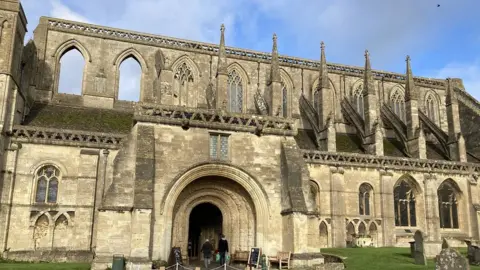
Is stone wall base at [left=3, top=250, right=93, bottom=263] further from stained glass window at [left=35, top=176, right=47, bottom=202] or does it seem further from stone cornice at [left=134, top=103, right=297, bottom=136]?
stone cornice at [left=134, top=103, right=297, bottom=136]

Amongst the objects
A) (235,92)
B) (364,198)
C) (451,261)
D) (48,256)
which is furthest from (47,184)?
(451,261)

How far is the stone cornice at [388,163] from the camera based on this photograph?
2911 cm

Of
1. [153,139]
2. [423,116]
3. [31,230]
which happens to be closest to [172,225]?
[153,139]

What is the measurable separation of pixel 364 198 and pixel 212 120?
1504 centimetres

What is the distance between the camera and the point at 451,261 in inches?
473

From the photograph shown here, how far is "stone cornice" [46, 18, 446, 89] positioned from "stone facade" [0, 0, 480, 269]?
0.11m

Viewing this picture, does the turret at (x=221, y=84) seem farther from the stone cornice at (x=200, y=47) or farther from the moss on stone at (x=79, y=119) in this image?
the stone cornice at (x=200, y=47)

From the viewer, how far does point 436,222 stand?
30.8 meters

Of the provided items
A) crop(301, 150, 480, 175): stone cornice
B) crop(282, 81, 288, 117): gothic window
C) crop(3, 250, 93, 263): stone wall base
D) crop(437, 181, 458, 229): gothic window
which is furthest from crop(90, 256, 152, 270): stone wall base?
crop(437, 181, 458, 229): gothic window

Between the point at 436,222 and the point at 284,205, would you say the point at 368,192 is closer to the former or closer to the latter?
the point at 436,222

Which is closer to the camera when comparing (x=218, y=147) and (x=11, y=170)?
(x=218, y=147)

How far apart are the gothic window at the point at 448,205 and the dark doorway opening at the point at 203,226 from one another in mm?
17601

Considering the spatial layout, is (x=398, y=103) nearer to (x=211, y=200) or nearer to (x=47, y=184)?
(x=211, y=200)

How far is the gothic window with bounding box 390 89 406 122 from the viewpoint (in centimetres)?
3981
